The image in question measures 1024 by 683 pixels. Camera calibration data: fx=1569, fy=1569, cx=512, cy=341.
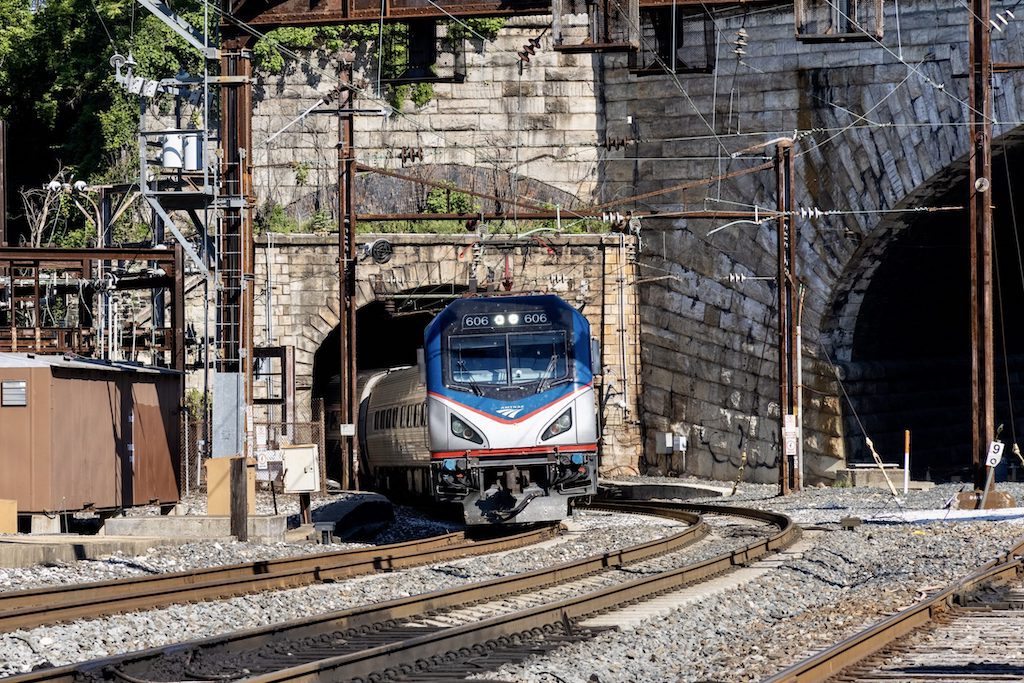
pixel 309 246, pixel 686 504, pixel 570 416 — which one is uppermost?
pixel 309 246

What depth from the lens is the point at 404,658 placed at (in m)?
10.1

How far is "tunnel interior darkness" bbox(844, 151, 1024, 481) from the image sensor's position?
35219mm

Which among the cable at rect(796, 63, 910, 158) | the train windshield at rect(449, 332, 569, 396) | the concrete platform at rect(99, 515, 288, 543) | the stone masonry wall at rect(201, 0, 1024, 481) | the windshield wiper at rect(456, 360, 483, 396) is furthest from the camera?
the cable at rect(796, 63, 910, 158)

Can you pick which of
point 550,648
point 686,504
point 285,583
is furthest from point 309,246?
point 550,648

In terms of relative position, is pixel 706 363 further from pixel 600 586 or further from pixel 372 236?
pixel 600 586

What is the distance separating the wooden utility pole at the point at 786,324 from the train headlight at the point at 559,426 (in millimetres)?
10869

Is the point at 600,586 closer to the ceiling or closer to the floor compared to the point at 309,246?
closer to the floor

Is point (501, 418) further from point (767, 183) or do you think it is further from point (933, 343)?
point (933, 343)

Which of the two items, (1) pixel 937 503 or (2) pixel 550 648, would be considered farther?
(1) pixel 937 503

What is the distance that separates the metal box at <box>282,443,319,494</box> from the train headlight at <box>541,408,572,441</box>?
3379 mm

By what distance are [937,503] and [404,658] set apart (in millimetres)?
17292

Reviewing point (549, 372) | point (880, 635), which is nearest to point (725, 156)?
point (549, 372)

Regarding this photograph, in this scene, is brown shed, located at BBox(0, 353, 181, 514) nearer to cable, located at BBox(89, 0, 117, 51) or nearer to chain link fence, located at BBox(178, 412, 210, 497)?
chain link fence, located at BBox(178, 412, 210, 497)

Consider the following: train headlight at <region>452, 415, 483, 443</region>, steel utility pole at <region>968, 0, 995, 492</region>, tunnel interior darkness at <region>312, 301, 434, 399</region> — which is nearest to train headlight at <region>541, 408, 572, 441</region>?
train headlight at <region>452, 415, 483, 443</region>
